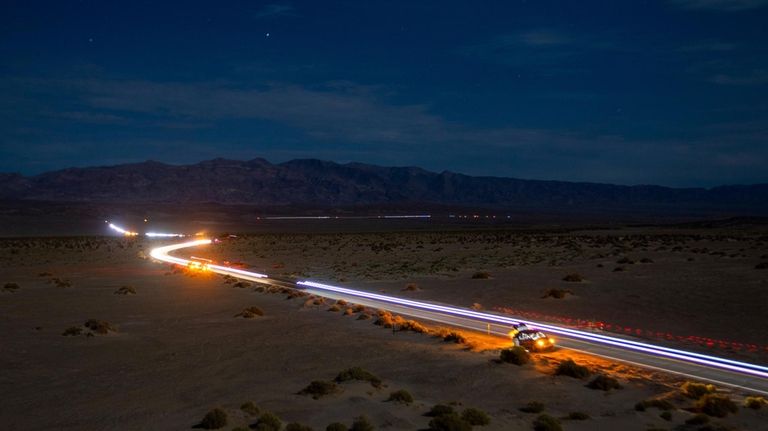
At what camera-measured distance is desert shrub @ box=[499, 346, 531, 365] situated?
56.1 feet

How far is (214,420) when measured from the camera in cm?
1220

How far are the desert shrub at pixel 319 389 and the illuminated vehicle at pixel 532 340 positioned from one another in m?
6.22

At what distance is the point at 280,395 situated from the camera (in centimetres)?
1478

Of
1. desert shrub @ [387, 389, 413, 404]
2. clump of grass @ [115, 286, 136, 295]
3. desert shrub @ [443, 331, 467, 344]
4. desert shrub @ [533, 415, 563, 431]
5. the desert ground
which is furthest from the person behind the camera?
clump of grass @ [115, 286, 136, 295]

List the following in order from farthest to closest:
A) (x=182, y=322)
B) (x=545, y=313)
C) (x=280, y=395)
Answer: (x=545, y=313)
(x=182, y=322)
(x=280, y=395)

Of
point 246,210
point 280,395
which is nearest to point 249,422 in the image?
point 280,395

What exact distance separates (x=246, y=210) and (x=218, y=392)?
567 feet

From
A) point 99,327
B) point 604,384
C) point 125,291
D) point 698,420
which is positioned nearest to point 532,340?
point 604,384

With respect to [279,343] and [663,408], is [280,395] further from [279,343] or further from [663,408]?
[663,408]

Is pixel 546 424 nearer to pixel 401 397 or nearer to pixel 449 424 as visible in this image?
pixel 449 424

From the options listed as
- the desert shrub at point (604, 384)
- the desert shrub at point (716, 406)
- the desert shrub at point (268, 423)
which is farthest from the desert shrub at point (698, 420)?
the desert shrub at point (268, 423)

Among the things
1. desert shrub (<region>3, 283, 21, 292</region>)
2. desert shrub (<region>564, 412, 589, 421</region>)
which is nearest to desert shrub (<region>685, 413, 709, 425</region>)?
desert shrub (<region>564, 412, 589, 421</region>)

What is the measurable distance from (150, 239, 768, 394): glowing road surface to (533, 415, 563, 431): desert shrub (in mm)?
5297

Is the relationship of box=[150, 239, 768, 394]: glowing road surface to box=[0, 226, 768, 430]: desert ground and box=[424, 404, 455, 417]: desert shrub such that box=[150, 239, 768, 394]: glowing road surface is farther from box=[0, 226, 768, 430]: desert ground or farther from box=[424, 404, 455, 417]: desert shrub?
box=[424, 404, 455, 417]: desert shrub
